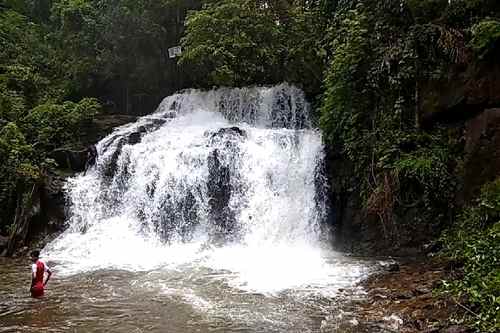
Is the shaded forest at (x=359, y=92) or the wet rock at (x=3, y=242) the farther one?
the wet rock at (x=3, y=242)

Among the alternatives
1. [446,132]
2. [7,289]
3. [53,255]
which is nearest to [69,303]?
[7,289]

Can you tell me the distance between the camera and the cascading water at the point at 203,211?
1055 centimetres

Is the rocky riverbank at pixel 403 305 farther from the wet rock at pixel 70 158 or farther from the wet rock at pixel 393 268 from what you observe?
the wet rock at pixel 70 158

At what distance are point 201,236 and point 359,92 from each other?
18.0ft

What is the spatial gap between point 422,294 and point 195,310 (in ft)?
11.3

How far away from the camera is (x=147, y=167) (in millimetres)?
14727

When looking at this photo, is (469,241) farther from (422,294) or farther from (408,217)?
(408,217)

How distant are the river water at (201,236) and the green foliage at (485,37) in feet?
15.7

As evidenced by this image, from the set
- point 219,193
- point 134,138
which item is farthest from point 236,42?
point 219,193

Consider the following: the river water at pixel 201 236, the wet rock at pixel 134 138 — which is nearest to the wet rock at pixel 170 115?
the river water at pixel 201 236

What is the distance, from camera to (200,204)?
13.6 m

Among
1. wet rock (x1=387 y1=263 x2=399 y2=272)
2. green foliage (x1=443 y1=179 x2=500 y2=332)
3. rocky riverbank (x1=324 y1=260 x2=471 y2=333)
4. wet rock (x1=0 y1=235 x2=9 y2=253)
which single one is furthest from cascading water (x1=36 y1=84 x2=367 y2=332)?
green foliage (x1=443 y1=179 x2=500 y2=332)

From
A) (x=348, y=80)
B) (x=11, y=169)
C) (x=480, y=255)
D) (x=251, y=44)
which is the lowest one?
(x=480, y=255)

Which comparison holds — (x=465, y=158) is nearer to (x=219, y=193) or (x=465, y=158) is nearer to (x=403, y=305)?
(x=403, y=305)
